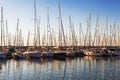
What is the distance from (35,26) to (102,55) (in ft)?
84.0

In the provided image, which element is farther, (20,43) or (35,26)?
(20,43)

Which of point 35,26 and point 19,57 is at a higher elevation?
point 35,26

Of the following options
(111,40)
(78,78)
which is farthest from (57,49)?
(78,78)

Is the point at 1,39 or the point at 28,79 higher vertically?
the point at 1,39

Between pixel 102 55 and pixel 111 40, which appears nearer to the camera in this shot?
pixel 102 55

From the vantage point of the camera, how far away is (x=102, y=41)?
3947 inches

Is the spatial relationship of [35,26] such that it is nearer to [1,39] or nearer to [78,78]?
[1,39]

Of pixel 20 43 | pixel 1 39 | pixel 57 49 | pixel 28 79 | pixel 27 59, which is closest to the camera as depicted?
A: pixel 28 79

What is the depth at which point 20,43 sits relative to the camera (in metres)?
→ 98.3

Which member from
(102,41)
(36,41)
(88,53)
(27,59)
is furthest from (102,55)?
(27,59)

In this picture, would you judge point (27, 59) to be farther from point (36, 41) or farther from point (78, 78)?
point (78, 78)

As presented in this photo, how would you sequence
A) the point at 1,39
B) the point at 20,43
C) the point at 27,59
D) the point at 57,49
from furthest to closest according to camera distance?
1. the point at 20,43
2. the point at 57,49
3. the point at 1,39
4. the point at 27,59

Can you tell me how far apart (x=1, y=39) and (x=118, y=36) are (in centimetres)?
4761

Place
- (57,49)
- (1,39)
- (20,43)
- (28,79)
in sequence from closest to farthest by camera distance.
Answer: (28,79), (1,39), (57,49), (20,43)
